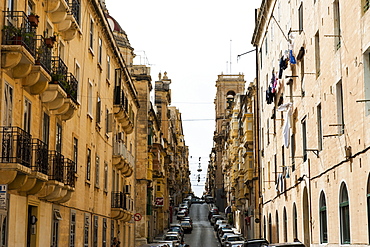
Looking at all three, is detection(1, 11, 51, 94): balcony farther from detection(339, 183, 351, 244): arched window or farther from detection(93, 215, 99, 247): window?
detection(93, 215, 99, 247): window

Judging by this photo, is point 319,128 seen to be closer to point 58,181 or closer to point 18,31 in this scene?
point 58,181

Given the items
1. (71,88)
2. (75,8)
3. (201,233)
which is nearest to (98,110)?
(75,8)

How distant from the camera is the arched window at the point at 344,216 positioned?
21.0 meters

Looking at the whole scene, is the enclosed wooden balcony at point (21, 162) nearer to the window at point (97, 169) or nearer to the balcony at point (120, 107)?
the window at point (97, 169)

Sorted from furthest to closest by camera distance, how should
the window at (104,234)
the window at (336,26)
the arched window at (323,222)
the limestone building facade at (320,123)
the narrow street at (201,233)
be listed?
the narrow street at (201,233)
the window at (104,234)
the arched window at (323,222)
the window at (336,26)
the limestone building facade at (320,123)

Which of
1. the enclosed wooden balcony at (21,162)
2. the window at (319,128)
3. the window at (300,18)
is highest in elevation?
the window at (300,18)

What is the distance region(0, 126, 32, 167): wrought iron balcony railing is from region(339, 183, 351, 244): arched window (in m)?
10.3

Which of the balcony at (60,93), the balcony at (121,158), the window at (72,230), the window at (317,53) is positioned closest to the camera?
the balcony at (60,93)

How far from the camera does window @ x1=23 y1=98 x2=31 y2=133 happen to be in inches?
727

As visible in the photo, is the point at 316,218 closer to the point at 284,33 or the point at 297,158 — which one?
the point at 297,158

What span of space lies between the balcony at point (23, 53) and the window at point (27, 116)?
1.30 feet

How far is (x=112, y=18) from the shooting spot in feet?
170

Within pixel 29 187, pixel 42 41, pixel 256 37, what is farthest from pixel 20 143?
pixel 256 37

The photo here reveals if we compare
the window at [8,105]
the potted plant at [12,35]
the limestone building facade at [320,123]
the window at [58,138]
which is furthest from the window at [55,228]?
the limestone building facade at [320,123]
